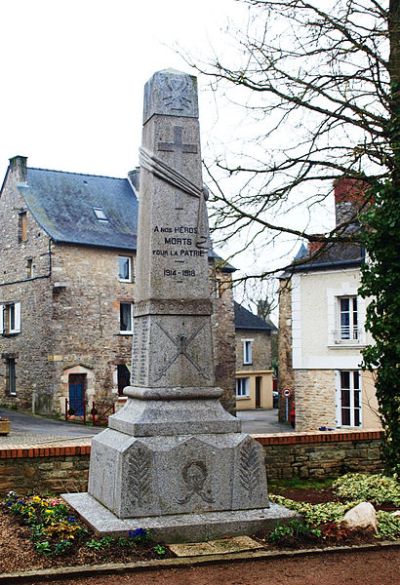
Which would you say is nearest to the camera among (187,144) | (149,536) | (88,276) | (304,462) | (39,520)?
(149,536)

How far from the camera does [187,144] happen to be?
803cm

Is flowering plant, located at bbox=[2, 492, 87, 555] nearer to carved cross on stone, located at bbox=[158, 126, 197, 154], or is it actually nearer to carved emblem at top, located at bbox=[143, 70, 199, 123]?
carved cross on stone, located at bbox=[158, 126, 197, 154]

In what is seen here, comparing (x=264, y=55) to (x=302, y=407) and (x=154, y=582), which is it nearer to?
(x=154, y=582)

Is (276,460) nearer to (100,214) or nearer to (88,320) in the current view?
(88,320)

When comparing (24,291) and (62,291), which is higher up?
(24,291)

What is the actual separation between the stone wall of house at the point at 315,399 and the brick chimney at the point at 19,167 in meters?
14.7

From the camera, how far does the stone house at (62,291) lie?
97.7 ft

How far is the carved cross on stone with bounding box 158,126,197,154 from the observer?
797cm

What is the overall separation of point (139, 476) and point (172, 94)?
3.86 m

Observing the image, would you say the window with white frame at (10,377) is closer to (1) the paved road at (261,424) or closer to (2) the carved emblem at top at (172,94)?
(1) the paved road at (261,424)

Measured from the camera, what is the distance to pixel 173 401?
756cm

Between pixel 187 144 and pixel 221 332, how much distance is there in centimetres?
2697

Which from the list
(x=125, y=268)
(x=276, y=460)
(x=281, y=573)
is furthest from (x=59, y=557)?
(x=125, y=268)

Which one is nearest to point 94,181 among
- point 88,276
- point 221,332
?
point 88,276
